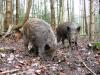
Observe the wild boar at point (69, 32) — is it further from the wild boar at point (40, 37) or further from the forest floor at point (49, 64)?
the wild boar at point (40, 37)

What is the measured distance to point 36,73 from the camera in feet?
18.0

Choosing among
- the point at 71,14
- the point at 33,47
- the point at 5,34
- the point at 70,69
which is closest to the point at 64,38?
the point at 5,34

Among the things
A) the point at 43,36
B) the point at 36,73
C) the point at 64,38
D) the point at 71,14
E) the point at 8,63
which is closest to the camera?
the point at 36,73

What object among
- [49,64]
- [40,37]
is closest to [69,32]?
[40,37]

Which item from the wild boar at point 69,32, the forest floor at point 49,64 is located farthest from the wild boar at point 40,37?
the wild boar at point 69,32

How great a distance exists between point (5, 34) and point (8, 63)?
472 centimetres

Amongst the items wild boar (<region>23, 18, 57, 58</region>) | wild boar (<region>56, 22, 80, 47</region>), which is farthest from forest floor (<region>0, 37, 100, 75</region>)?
wild boar (<region>56, 22, 80, 47</region>)

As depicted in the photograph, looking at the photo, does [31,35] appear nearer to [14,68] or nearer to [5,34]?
[14,68]

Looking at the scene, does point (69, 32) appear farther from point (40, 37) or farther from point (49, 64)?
point (49, 64)

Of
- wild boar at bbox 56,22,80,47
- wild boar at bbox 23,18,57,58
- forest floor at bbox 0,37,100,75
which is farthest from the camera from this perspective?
wild boar at bbox 56,22,80,47

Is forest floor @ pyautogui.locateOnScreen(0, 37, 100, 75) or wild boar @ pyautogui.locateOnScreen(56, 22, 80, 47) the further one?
wild boar @ pyautogui.locateOnScreen(56, 22, 80, 47)

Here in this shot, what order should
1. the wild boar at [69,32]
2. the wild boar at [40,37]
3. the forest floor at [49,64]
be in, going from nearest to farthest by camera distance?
1. the forest floor at [49,64]
2. the wild boar at [40,37]
3. the wild boar at [69,32]

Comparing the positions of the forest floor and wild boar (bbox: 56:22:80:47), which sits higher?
wild boar (bbox: 56:22:80:47)

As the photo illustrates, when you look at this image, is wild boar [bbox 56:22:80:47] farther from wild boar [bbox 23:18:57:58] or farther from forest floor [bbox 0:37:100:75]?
wild boar [bbox 23:18:57:58]
